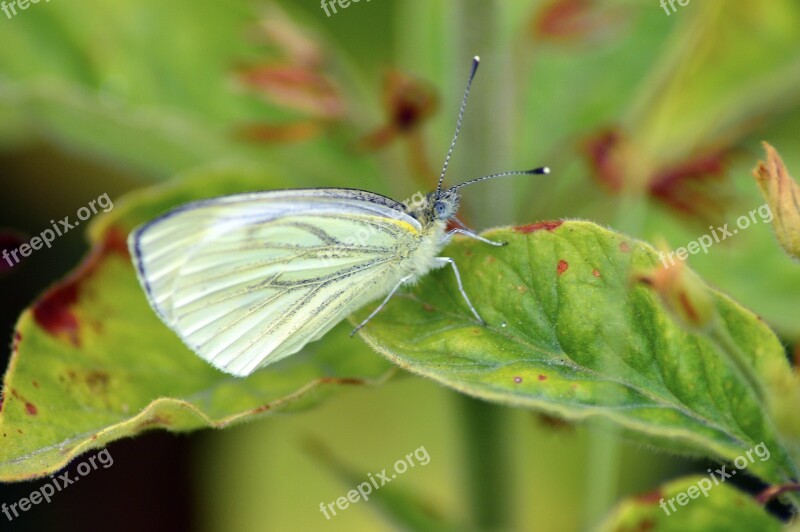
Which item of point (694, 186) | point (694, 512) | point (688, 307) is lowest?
point (694, 512)

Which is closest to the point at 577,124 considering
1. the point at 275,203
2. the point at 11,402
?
the point at 275,203

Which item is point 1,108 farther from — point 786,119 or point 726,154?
point 786,119

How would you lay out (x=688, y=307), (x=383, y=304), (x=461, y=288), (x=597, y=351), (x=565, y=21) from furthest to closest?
(x=565, y=21) → (x=383, y=304) → (x=461, y=288) → (x=597, y=351) → (x=688, y=307)

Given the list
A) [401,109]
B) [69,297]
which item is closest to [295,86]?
[401,109]

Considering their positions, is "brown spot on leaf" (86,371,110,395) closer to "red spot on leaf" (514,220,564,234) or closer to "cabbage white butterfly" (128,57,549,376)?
"cabbage white butterfly" (128,57,549,376)

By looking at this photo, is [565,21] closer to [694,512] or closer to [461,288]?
[461,288]

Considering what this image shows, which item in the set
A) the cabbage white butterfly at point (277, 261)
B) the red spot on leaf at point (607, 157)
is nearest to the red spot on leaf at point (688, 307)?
the cabbage white butterfly at point (277, 261)
